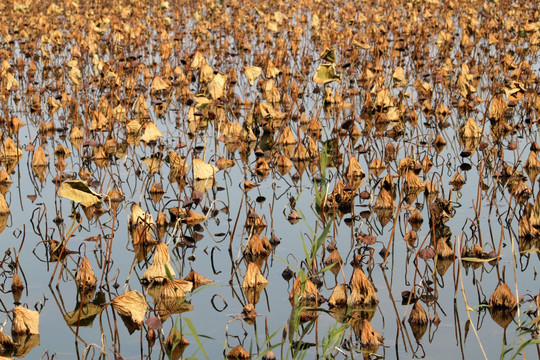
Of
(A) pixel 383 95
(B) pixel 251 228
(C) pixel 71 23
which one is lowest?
(B) pixel 251 228

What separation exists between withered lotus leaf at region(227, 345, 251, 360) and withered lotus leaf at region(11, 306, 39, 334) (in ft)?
2.46

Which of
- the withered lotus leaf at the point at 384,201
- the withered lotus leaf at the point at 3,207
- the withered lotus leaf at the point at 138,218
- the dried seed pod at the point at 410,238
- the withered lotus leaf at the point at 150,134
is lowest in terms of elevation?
the dried seed pod at the point at 410,238

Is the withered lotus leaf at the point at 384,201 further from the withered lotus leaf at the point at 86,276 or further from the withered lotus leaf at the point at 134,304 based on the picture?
the withered lotus leaf at the point at 134,304

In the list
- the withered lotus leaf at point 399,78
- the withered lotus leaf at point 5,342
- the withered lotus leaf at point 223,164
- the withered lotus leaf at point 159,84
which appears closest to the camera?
→ the withered lotus leaf at point 5,342

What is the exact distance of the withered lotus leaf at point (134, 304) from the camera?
3260 mm

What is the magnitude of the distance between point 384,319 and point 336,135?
2988 millimetres

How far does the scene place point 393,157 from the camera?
5605 mm

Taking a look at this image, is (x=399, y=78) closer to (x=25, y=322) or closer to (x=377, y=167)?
(x=377, y=167)

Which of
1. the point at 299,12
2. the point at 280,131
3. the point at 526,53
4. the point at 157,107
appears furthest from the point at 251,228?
the point at 299,12

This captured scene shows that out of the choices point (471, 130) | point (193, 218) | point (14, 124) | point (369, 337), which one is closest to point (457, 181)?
point (471, 130)

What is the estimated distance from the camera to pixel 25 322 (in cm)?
333

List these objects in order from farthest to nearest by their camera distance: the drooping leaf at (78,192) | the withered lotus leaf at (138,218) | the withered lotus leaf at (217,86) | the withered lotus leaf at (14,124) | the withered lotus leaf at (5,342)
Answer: the withered lotus leaf at (14,124) → the withered lotus leaf at (217,86) → the withered lotus leaf at (138,218) → the drooping leaf at (78,192) → the withered lotus leaf at (5,342)

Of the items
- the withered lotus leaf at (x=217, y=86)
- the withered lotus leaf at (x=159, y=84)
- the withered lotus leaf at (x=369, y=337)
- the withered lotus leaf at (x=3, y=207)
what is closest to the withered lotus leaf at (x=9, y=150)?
the withered lotus leaf at (x=3, y=207)

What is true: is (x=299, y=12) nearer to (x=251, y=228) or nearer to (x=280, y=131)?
(x=280, y=131)
